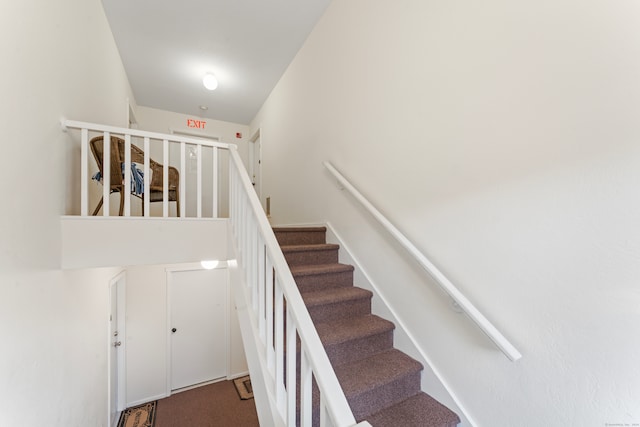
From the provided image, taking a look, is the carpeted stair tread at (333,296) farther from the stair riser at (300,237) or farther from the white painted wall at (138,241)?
the white painted wall at (138,241)

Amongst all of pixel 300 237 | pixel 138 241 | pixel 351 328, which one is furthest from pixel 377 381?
pixel 138 241

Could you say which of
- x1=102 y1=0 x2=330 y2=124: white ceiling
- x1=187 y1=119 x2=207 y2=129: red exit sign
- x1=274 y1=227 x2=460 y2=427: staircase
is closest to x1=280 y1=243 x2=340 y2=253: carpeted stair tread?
x1=274 y1=227 x2=460 y2=427: staircase

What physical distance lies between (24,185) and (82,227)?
52 cm

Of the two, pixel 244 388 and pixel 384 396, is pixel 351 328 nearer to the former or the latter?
pixel 384 396

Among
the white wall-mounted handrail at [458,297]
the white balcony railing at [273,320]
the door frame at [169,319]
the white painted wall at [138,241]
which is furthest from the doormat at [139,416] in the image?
the white wall-mounted handrail at [458,297]

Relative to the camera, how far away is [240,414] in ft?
11.2

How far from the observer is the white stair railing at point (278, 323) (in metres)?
0.78

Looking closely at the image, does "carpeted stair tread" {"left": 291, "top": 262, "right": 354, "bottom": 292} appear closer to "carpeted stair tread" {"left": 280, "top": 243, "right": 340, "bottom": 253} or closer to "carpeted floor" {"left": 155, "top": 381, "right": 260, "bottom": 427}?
"carpeted stair tread" {"left": 280, "top": 243, "right": 340, "bottom": 253}

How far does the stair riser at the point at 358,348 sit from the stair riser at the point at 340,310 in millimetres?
225

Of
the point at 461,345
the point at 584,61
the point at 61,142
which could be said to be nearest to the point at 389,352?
the point at 461,345

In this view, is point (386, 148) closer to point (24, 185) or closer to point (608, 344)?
point (608, 344)

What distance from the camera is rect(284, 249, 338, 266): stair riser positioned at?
83.7 inches

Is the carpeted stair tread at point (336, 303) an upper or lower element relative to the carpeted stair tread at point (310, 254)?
lower

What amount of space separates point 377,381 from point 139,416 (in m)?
3.84
